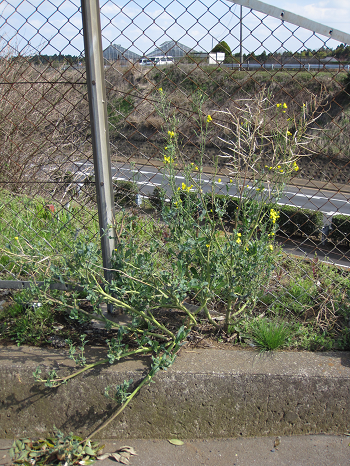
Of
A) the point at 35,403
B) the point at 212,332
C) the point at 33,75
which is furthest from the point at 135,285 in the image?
the point at 33,75

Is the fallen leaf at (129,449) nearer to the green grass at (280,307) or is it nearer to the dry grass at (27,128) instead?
the green grass at (280,307)

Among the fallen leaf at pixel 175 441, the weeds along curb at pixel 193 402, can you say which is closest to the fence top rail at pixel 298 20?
the weeds along curb at pixel 193 402

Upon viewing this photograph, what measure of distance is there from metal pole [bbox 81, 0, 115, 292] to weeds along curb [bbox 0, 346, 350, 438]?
0.64 m

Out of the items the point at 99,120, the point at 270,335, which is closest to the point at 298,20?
the point at 99,120

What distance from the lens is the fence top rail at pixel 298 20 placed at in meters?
1.87

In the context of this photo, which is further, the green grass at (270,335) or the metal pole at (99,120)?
the green grass at (270,335)

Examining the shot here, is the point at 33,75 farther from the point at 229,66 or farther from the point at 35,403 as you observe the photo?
the point at 35,403

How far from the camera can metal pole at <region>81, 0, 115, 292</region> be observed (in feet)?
6.15

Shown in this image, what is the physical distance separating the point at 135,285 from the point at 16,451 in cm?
91

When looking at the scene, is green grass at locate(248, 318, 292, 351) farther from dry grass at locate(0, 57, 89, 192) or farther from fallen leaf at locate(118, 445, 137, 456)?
dry grass at locate(0, 57, 89, 192)

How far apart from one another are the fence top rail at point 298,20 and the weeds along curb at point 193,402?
1.65 meters

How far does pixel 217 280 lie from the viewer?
6.26 ft

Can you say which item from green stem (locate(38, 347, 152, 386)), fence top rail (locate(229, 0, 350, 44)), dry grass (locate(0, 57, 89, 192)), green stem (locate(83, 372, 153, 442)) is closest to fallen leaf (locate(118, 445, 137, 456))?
green stem (locate(83, 372, 153, 442))

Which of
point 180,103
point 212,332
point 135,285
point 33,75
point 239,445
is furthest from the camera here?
point 33,75
